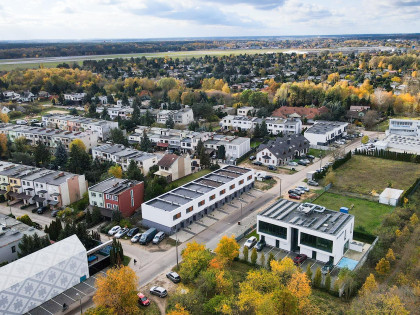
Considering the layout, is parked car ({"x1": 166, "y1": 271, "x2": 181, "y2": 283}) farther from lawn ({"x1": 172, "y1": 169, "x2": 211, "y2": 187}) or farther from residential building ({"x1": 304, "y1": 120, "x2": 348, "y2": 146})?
residential building ({"x1": 304, "y1": 120, "x2": 348, "y2": 146})

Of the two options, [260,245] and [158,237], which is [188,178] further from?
[260,245]

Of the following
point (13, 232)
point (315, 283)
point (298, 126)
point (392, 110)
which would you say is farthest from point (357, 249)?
point (392, 110)

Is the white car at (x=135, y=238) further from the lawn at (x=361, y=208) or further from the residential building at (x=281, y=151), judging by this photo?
the residential building at (x=281, y=151)

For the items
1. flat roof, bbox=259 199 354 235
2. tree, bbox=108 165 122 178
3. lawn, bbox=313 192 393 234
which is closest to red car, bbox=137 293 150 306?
flat roof, bbox=259 199 354 235

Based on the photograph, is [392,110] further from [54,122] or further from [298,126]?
[54,122]

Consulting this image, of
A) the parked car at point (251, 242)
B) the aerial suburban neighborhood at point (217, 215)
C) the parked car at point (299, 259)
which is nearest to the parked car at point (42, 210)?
the aerial suburban neighborhood at point (217, 215)

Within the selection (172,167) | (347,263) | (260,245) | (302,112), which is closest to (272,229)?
(260,245)
